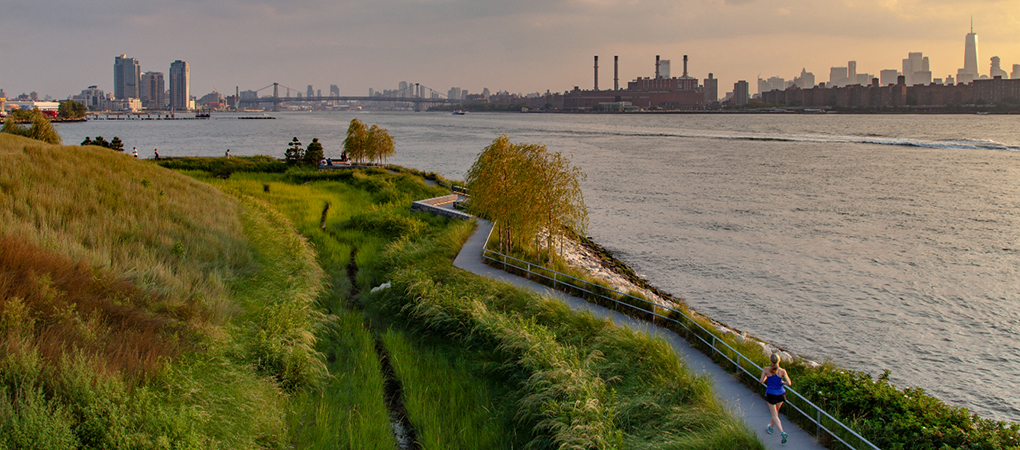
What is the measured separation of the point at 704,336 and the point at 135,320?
1240 cm

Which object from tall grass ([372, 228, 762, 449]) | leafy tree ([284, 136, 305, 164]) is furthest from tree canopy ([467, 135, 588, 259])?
leafy tree ([284, 136, 305, 164])

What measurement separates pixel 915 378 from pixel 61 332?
73.1ft

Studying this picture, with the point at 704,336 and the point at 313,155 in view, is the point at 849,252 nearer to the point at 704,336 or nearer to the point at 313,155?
the point at 704,336

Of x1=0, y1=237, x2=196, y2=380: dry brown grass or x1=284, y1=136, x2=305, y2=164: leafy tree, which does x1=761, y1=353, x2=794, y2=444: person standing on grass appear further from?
x1=284, y1=136, x2=305, y2=164: leafy tree

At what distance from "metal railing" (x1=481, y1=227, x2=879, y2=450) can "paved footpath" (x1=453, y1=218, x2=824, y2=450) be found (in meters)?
0.29

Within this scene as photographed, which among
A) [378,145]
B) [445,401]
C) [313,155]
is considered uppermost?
[378,145]

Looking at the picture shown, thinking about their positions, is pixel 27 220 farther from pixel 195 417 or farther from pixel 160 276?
pixel 195 417

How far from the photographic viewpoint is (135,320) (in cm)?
1209

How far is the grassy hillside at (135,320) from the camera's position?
8922 mm

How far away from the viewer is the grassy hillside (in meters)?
8.92

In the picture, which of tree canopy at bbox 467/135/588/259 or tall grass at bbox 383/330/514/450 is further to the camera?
tree canopy at bbox 467/135/588/259

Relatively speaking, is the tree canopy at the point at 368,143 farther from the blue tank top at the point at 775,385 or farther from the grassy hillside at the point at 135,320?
the blue tank top at the point at 775,385

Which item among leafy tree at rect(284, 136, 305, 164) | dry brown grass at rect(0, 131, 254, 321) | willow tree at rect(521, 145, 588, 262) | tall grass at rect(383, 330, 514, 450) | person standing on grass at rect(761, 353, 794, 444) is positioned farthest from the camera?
leafy tree at rect(284, 136, 305, 164)

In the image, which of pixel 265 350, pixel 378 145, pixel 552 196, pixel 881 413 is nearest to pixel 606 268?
pixel 552 196
